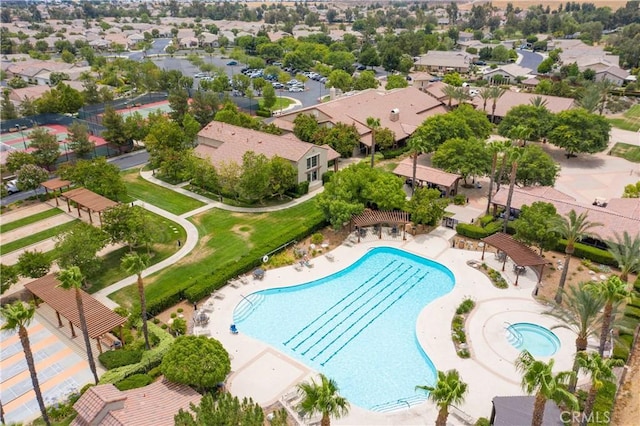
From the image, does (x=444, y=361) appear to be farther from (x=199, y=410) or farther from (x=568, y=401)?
(x=199, y=410)

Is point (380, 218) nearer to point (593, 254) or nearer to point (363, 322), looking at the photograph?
point (363, 322)

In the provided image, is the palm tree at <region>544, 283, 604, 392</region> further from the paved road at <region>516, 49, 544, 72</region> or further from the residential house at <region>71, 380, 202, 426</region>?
the paved road at <region>516, 49, 544, 72</region>

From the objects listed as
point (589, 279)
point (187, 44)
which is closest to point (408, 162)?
point (589, 279)

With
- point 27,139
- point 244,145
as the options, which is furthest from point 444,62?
point 27,139

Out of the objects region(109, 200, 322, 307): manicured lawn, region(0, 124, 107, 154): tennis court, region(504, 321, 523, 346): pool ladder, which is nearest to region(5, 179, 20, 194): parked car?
region(0, 124, 107, 154): tennis court

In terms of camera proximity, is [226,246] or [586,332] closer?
[586,332]

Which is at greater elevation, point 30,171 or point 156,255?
point 30,171
